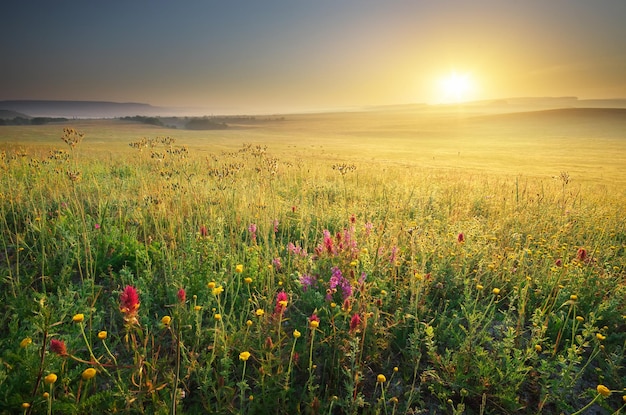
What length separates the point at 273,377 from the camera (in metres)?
2.18

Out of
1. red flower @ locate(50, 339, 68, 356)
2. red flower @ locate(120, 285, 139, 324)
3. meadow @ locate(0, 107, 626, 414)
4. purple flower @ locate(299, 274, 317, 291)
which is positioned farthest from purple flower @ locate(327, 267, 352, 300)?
red flower @ locate(50, 339, 68, 356)

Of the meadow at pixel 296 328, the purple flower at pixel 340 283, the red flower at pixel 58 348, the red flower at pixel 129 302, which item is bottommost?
the meadow at pixel 296 328

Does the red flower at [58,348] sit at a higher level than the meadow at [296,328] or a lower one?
higher

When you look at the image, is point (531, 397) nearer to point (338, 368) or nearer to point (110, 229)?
point (338, 368)

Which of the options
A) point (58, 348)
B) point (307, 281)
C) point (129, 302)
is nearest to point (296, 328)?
point (307, 281)

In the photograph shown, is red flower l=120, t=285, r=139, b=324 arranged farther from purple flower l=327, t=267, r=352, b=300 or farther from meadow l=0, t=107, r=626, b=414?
purple flower l=327, t=267, r=352, b=300

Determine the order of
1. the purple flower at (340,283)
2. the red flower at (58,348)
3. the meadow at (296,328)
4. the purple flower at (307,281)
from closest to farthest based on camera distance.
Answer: the red flower at (58,348) < the meadow at (296,328) < the purple flower at (340,283) < the purple flower at (307,281)

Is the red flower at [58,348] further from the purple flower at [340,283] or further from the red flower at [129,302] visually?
the purple flower at [340,283]

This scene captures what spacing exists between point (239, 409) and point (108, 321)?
5.30 feet

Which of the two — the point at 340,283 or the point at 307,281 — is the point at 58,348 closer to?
the point at 307,281

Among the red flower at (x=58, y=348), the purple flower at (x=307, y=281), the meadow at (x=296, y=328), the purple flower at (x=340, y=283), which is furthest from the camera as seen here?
the purple flower at (x=307, y=281)

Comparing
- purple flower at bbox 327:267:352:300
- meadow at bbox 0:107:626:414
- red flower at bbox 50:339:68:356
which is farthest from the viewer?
purple flower at bbox 327:267:352:300

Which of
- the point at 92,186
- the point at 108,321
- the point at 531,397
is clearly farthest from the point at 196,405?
the point at 92,186

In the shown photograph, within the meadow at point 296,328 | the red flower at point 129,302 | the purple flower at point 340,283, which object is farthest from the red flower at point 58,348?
the purple flower at point 340,283
